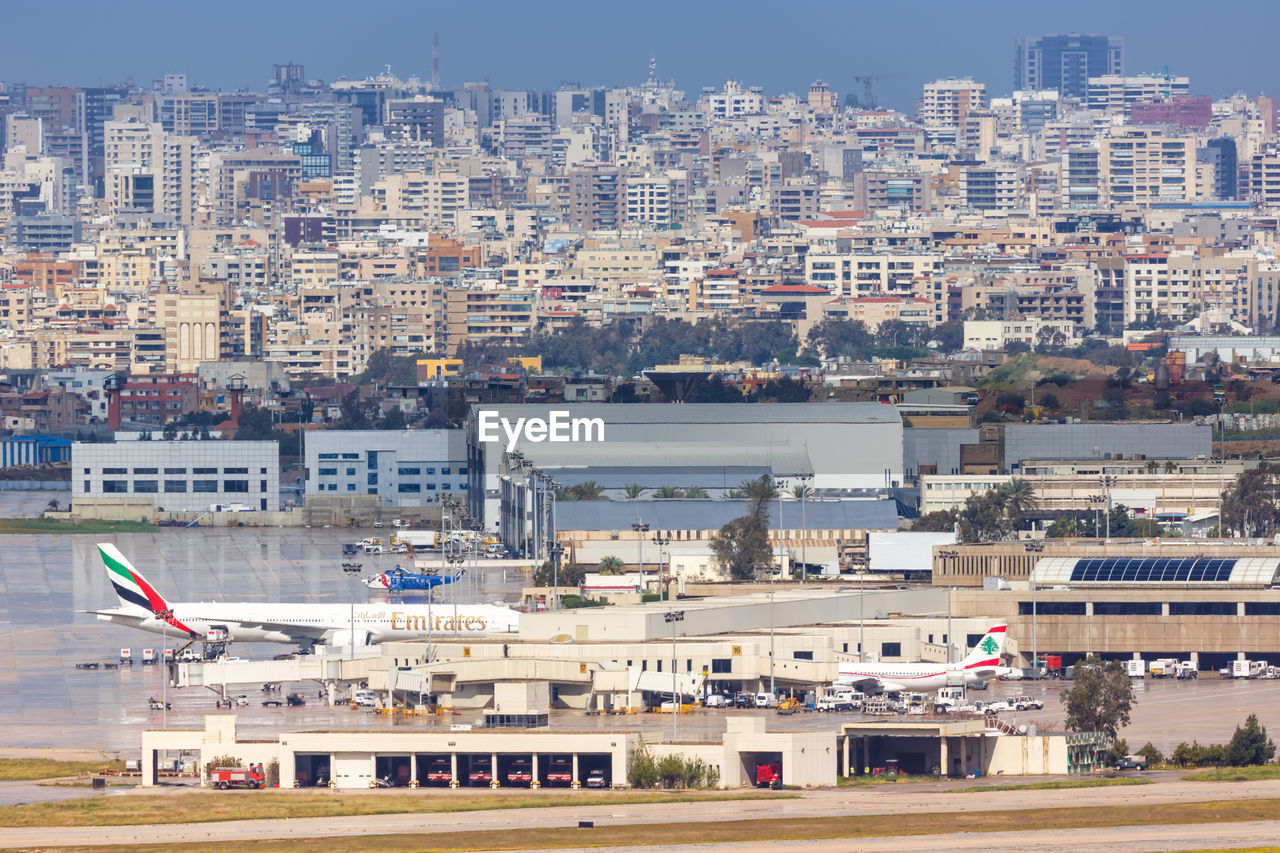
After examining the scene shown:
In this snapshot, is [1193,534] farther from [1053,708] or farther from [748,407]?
[1053,708]

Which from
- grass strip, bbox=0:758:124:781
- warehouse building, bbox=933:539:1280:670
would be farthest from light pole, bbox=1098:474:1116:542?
grass strip, bbox=0:758:124:781

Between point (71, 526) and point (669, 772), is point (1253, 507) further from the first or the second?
point (669, 772)

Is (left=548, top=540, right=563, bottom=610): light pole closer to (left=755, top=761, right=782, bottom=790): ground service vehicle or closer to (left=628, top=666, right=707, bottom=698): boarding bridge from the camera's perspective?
(left=628, top=666, right=707, bottom=698): boarding bridge

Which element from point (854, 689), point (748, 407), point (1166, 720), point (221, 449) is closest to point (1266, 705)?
point (1166, 720)

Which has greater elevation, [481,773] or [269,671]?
[269,671]

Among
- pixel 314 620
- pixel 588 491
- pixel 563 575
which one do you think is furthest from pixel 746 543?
pixel 314 620

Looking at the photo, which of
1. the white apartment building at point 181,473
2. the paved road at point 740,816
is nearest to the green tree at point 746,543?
the white apartment building at point 181,473
